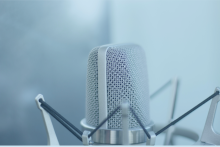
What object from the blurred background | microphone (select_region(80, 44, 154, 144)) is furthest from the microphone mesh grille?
the blurred background

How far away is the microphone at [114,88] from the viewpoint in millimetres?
368

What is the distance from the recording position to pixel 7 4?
17.7 inches

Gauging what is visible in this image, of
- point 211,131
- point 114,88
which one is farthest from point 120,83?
point 211,131

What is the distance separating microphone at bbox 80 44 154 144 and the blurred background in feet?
0.55

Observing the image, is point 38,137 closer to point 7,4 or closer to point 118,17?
point 7,4

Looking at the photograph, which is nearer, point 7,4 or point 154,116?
point 7,4

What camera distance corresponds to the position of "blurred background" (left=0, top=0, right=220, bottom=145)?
1.54ft

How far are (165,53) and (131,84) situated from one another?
41cm

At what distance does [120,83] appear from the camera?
1.21 ft

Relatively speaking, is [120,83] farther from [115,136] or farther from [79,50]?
[79,50]

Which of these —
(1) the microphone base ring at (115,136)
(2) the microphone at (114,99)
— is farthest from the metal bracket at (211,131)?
(1) the microphone base ring at (115,136)

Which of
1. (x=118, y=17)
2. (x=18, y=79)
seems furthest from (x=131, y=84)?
(x=118, y=17)

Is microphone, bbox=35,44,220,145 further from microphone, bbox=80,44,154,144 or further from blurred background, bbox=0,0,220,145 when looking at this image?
blurred background, bbox=0,0,220,145

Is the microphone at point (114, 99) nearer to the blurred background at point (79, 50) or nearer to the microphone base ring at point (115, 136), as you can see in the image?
the microphone base ring at point (115, 136)
